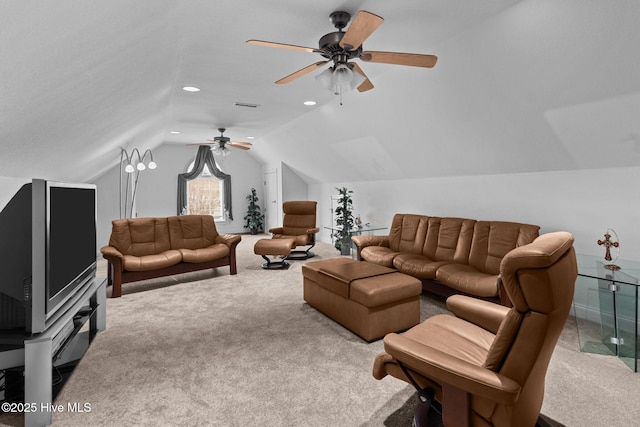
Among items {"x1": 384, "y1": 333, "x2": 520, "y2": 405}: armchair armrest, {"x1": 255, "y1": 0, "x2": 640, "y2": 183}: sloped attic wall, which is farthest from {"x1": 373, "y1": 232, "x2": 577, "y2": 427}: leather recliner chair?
{"x1": 255, "y1": 0, "x2": 640, "y2": 183}: sloped attic wall

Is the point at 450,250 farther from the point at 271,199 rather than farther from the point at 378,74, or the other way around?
the point at 271,199

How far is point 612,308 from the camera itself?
2.61m

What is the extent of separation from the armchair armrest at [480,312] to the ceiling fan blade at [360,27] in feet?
5.89

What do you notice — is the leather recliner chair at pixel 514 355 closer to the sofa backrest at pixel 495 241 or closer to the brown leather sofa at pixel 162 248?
the sofa backrest at pixel 495 241

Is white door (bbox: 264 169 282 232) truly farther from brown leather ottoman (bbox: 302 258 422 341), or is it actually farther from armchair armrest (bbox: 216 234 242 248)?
brown leather ottoman (bbox: 302 258 422 341)

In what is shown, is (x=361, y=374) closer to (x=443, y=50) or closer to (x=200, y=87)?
(x=443, y=50)

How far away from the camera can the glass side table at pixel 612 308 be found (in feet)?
7.90

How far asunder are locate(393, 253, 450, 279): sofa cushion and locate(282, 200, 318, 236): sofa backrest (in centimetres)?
254

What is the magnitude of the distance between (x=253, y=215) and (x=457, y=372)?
28.8 feet

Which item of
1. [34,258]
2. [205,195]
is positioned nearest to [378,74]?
[34,258]

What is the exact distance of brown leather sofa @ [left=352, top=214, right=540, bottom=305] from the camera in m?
3.36

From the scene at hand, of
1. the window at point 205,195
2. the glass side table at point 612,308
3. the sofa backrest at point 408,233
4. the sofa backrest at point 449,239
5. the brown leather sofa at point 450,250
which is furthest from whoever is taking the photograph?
the window at point 205,195

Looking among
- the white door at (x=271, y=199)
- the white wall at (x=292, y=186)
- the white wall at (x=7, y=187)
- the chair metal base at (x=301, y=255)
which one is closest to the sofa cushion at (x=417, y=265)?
the chair metal base at (x=301, y=255)

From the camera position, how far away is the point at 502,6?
7.68 ft
